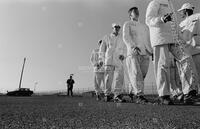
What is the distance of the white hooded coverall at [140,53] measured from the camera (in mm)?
6701

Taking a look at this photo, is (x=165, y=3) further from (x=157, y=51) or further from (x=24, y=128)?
(x=24, y=128)

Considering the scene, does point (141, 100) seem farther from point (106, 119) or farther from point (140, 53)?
point (106, 119)

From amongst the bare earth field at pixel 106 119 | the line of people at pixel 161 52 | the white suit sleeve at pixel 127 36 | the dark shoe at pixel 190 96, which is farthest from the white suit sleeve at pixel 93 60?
the bare earth field at pixel 106 119

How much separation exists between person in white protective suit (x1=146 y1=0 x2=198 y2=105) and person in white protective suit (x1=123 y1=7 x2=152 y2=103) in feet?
2.94

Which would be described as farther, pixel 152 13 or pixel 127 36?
pixel 127 36

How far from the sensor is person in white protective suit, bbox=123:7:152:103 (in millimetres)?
6684

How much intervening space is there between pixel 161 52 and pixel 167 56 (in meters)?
0.16

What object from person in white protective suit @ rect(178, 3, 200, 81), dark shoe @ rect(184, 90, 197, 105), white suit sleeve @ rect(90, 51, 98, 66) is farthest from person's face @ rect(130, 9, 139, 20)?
white suit sleeve @ rect(90, 51, 98, 66)

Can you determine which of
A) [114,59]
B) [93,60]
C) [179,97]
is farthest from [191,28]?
[93,60]

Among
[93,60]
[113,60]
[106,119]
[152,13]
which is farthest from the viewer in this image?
[93,60]

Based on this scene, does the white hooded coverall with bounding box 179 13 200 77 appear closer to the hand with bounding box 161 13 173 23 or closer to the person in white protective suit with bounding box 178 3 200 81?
the person in white protective suit with bounding box 178 3 200 81

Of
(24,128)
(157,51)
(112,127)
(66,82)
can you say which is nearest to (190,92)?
(157,51)

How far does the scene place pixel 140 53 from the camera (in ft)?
22.6

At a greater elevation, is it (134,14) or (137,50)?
(134,14)
